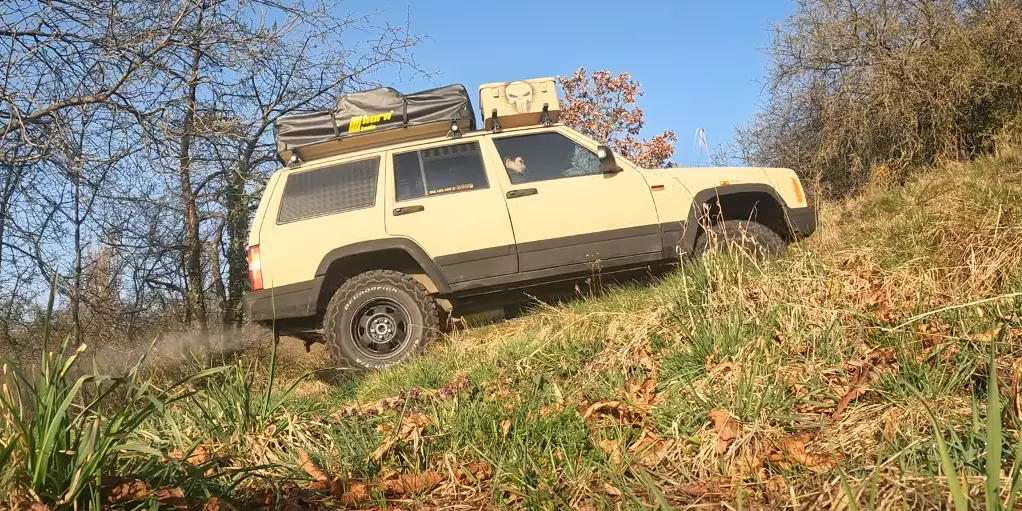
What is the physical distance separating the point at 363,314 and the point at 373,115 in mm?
1743

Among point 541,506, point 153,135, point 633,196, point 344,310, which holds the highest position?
point 153,135

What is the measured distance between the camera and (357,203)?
580cm

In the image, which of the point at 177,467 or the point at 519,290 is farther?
the point at 519,290

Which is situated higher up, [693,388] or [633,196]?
[633,196]

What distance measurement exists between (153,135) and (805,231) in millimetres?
6315

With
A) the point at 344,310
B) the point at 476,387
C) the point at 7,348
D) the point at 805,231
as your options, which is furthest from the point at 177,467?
the point at 7,348

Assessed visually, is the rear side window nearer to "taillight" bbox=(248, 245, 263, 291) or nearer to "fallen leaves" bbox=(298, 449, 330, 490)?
"taillight" bbox=(248, 245, 263, 291)

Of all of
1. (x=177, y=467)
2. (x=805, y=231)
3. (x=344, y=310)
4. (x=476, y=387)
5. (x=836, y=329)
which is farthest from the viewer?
(x=805, y=231)

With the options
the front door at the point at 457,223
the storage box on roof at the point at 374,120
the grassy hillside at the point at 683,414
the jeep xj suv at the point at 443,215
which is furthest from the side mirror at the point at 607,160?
the grassy hillside at the point at 683,414

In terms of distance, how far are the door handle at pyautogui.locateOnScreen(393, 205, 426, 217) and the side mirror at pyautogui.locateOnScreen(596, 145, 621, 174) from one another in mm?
1576

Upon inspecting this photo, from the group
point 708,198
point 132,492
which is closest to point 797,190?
point 708,198

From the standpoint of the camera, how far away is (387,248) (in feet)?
18.4

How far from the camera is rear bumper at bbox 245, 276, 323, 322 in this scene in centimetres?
559

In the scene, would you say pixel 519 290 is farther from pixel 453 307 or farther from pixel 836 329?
pixel 836 329
